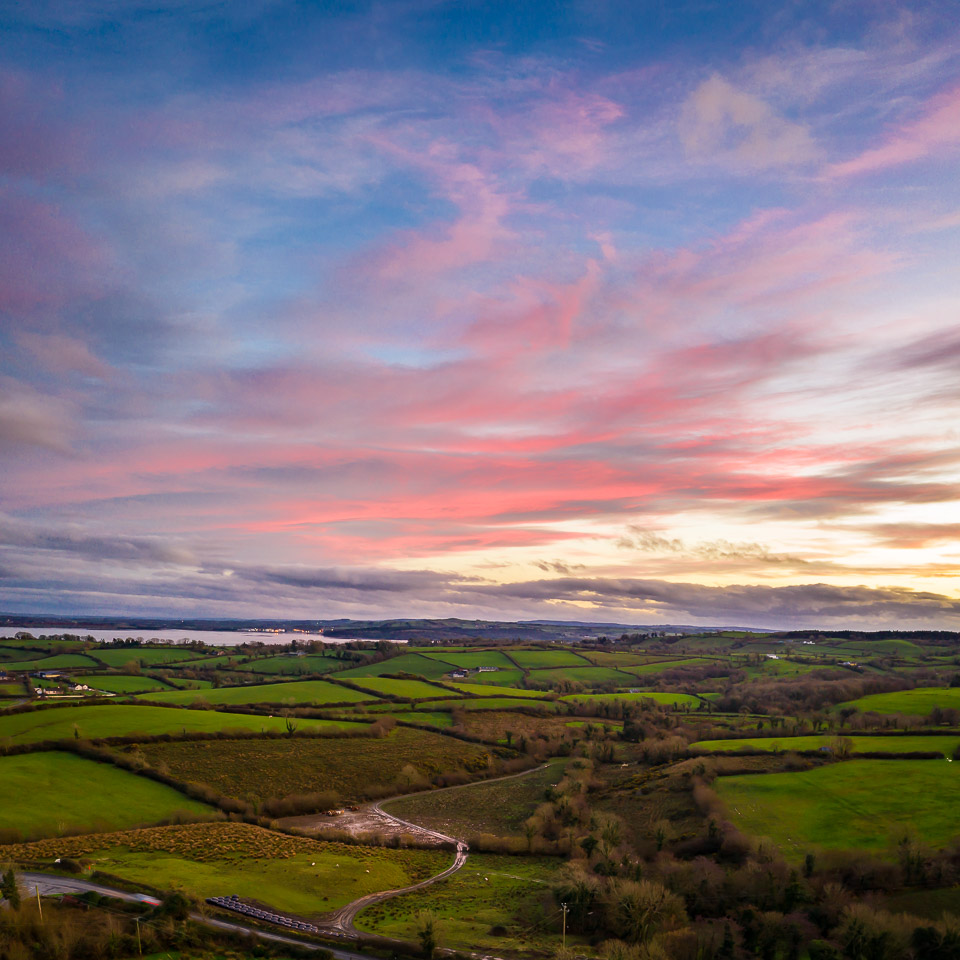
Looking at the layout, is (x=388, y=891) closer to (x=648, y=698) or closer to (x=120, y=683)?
(x=648, y=698)

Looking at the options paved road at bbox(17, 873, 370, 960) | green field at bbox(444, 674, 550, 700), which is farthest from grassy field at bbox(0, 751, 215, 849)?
green field at bbox(444, 674, 550, 700)

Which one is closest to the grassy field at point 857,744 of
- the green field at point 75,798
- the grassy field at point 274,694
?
the grassy field at point 274,694

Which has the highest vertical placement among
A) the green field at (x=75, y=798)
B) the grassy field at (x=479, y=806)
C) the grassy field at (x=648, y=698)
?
the green field at (x=75, y=798)

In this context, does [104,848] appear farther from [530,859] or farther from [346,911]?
[530,859]

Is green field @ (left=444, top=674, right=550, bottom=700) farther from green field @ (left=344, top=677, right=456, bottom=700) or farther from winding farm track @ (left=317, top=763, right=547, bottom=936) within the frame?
winding farm track @ (left=317, top=763, right=547, bottom=936)

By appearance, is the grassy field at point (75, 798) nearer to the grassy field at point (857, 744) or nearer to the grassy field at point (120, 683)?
the grassy field at point (120, 683)

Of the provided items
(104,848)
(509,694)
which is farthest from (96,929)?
(509,694)
